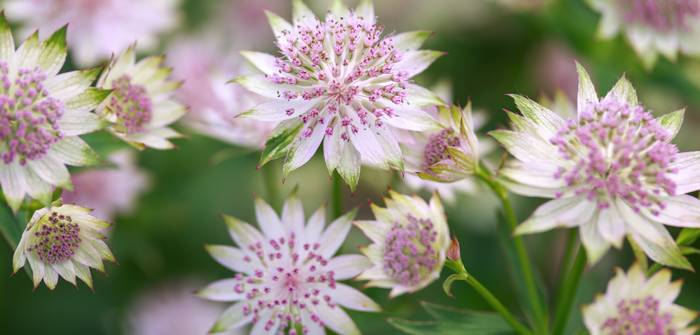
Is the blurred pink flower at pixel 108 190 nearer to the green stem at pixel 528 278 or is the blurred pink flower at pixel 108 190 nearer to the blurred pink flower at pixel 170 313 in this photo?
the blurred pink flower at pixel 170 313

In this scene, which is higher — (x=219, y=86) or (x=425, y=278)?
(x=219, y=86)

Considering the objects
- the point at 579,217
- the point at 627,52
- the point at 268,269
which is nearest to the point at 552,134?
the point at 579,217

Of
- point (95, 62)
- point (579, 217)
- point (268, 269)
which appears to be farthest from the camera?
point (95, 62)

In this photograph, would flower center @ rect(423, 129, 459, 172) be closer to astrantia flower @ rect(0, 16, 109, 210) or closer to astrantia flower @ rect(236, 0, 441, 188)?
astrantia flower @ rect(236, 0, 441, 188)

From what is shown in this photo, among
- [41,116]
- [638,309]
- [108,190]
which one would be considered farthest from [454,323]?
[108,190]

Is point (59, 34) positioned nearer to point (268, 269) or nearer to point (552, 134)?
point (268, 269)

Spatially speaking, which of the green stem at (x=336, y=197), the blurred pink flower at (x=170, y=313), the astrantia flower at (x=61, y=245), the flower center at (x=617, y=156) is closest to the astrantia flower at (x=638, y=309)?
the flower center at (x=617, y=156)

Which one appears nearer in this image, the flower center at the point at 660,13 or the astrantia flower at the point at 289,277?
the astrantia flower at the point at 289,277
